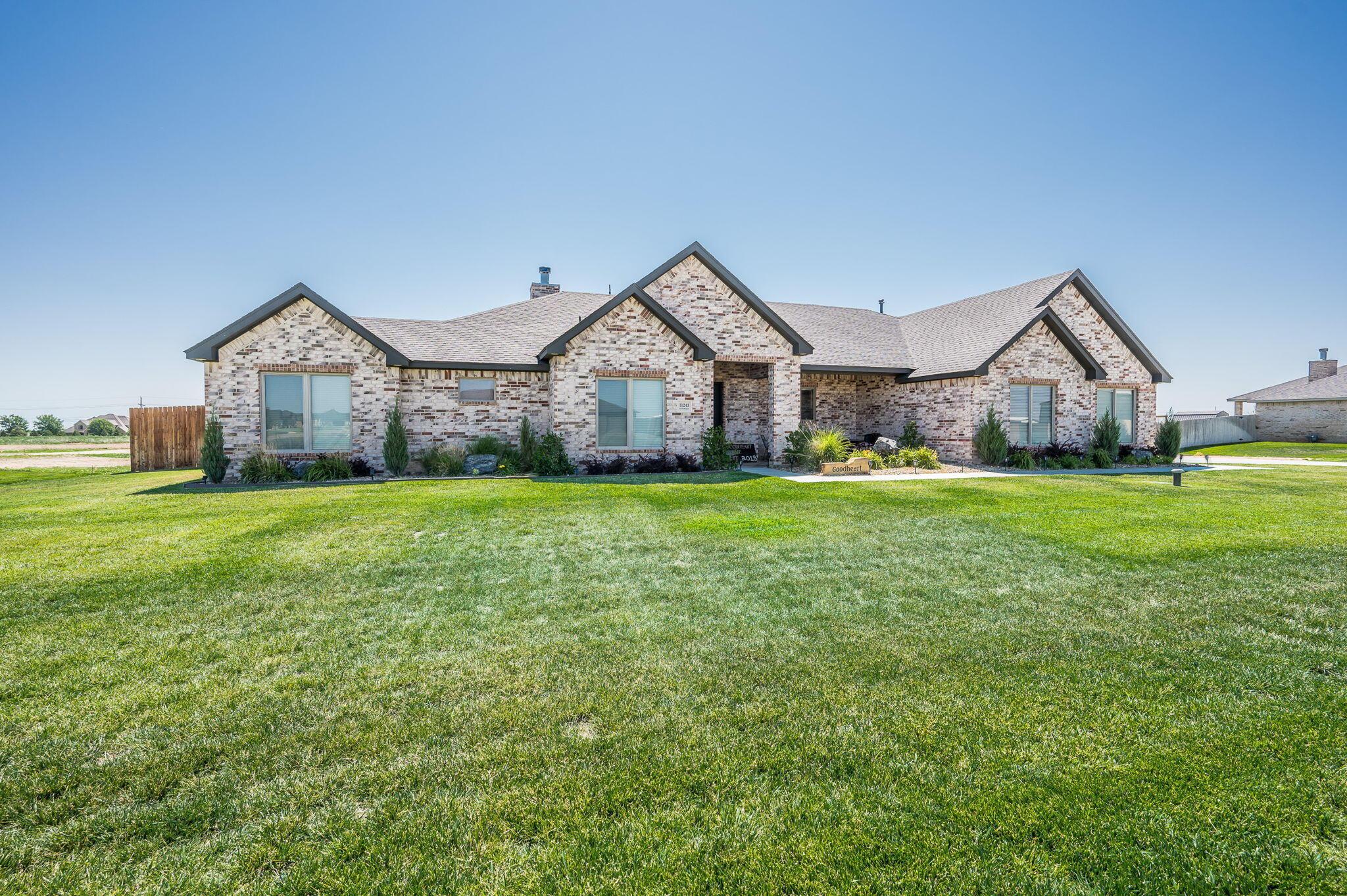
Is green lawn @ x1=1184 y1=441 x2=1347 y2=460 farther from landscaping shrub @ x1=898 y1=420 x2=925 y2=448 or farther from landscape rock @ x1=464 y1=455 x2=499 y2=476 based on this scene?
landscape rock @ x1=464 y1=455 x2=499 y2=476

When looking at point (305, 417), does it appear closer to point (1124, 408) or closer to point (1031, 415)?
point (1031, 415)

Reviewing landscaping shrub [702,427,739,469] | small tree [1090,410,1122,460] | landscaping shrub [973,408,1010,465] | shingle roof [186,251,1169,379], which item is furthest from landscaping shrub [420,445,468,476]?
small tree [1090,410,1122,460]

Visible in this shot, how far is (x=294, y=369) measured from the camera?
1530 cm

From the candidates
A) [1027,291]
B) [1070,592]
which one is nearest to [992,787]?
[1070,592]

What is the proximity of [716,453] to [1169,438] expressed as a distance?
16.6 m

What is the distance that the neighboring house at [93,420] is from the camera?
1746 inches

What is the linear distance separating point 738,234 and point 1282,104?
13.9 metres

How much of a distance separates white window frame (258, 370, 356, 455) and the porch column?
11.6 metres

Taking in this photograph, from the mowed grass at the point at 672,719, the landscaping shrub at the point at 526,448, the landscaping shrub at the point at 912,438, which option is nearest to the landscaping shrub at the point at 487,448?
the landscaping shrub at the point at 526,448

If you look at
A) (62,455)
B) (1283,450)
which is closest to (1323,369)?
(1283,450)

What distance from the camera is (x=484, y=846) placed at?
7.46 feet

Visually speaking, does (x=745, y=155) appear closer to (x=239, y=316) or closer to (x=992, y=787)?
(x=239, y=316)

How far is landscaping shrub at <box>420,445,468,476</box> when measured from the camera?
1573 centimetres

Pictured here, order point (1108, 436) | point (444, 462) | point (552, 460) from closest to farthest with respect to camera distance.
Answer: point (552, 460), point (444, 462), point (1108, 436)
